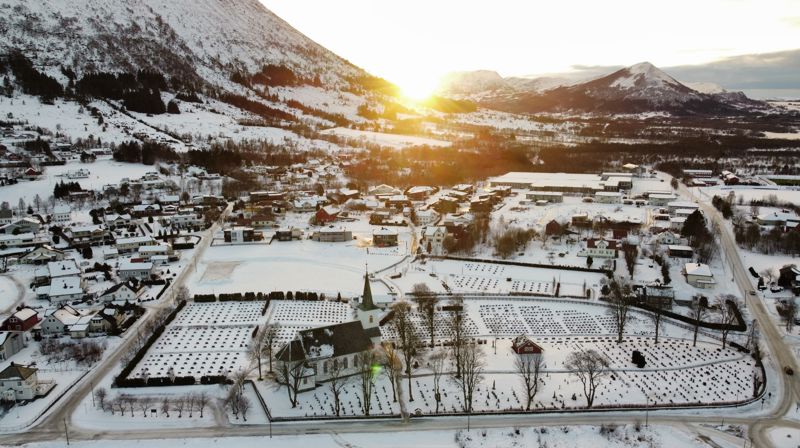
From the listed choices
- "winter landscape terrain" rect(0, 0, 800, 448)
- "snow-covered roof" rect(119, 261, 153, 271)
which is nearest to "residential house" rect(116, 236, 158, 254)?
"winter landscape terrain" rect(0, 0, 800, 448)

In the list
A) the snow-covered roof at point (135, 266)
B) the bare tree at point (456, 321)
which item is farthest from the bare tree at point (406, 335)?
the snow-covered roof at point (135, 266)

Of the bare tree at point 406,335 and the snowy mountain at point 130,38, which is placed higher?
the snowy mountain at point 130,38

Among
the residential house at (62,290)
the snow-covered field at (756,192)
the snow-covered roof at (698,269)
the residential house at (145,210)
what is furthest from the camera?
the snow-covered field at (756,192)

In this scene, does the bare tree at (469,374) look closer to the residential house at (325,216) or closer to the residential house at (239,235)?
the residential house at (239,235)

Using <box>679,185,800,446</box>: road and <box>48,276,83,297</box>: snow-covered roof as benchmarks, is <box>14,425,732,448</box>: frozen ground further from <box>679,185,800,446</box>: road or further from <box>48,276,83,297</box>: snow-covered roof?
<box>48,276,83,297</box>: snow-covered roof

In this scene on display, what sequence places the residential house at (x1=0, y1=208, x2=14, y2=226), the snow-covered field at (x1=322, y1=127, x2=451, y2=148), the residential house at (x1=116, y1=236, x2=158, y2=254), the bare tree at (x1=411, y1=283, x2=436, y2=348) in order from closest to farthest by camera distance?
the bare tree at (x1=411, y1=283, x2=436, y2=348), the residential house at (x1=116, y1=236, x2=158, y2=254), the residential house at (x1=0, y1=208, x2=14, y2=226), the snow-covered field at (x1=322, y1=127, x2=451, y2=148)

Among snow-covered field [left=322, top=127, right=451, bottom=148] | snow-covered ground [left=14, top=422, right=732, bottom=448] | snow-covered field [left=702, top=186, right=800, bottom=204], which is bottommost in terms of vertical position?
snow-covered ground [left=14, top=422, right=732, bottom=448]
